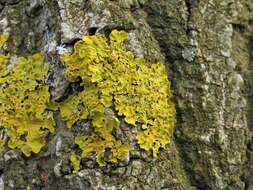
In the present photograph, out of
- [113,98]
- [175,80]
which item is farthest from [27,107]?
[175,80]

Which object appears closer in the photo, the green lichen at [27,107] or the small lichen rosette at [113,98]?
the small lichen rosette at [113,98]

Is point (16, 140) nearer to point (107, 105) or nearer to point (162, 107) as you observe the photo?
point (107, 105)

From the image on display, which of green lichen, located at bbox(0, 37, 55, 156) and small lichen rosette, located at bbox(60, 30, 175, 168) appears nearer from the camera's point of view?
small lichen rosette, located at bbox(60, 30, 175, 168)

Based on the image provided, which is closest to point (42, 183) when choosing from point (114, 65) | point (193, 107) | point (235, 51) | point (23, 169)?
point (23, 169)

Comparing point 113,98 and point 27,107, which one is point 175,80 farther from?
point 27,107
